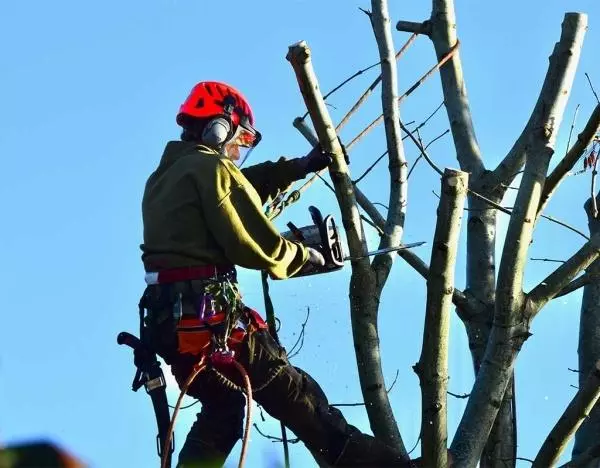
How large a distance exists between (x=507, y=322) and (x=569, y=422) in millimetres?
456

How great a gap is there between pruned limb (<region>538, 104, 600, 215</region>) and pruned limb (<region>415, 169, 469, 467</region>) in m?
0.89

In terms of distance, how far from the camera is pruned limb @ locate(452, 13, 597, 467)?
11.1ft

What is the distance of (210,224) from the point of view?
3420 millimetres

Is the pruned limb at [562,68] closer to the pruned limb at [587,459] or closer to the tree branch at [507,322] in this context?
the tree branch at [507,322]

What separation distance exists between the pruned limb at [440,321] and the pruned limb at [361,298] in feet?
1.23

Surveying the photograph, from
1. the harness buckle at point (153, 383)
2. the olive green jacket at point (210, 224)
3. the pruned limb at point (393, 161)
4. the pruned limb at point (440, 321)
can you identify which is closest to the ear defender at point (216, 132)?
the olive green jacket at point (210, 224)

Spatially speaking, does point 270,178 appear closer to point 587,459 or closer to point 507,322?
point 507,322

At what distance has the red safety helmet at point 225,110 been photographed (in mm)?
3906

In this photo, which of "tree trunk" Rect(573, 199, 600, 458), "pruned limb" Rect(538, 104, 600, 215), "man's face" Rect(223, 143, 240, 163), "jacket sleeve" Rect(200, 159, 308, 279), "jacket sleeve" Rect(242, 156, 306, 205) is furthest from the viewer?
"tree trunk" Rect(573, 199, 600, 458)

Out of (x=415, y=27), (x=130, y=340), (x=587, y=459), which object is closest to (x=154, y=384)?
(x=130, y=340)

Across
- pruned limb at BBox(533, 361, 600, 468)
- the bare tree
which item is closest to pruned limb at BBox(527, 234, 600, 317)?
the bare tree

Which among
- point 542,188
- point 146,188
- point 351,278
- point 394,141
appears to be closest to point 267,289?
point 351,278

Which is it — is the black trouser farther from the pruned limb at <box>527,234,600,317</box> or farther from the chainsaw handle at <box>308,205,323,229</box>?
the pruned limb at <box>527,234,600,317</box>

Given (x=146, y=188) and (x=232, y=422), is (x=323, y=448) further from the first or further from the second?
(x=146, y=188)
